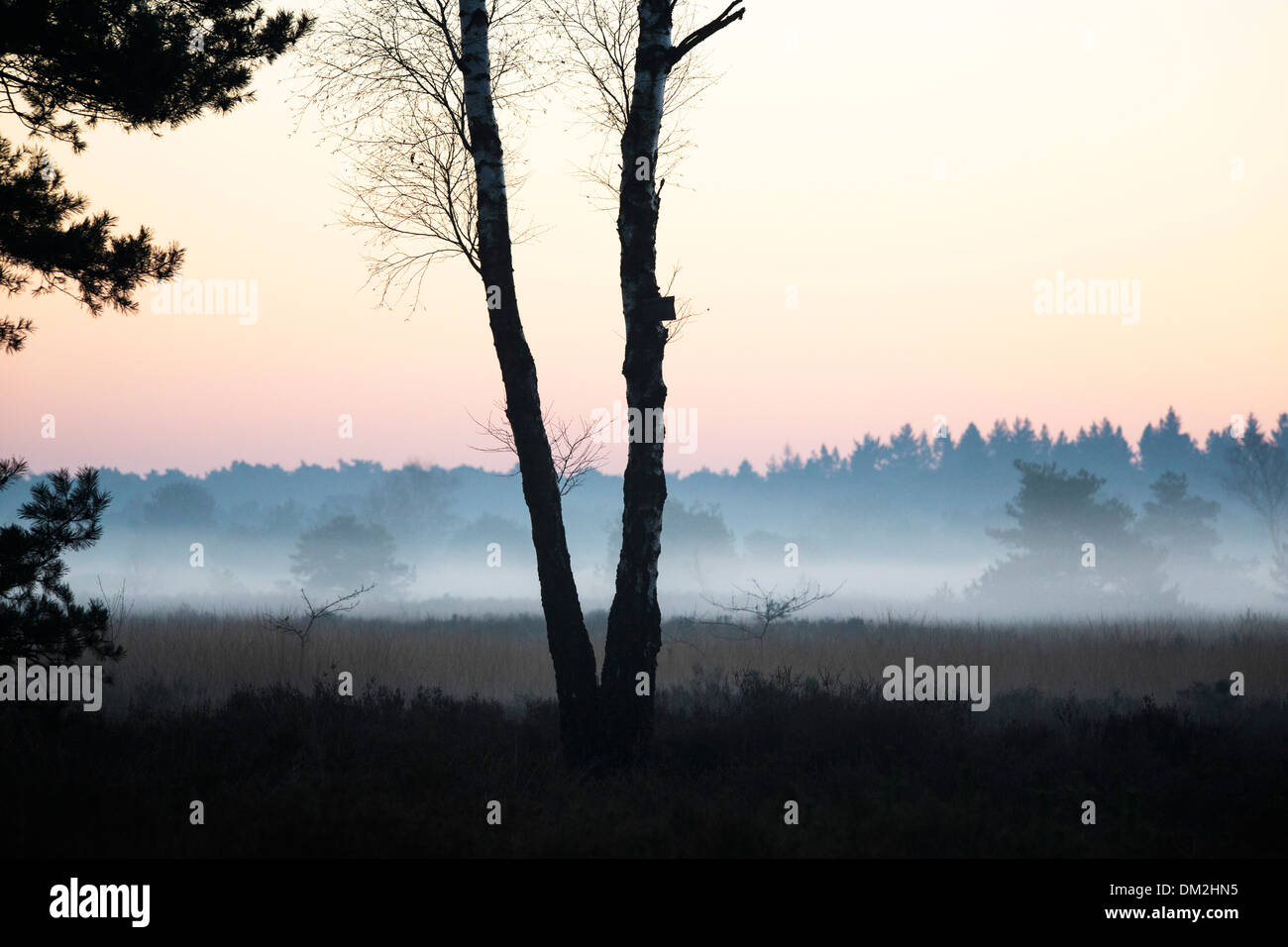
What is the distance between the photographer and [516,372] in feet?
30.3

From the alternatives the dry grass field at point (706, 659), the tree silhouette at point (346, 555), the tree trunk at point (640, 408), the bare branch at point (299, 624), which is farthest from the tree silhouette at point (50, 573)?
the tree silhouette at point (346, 555)

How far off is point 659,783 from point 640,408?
3.56 metres

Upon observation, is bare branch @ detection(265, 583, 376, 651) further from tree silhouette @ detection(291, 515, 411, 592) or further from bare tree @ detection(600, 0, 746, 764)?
tree silhouette @ detection(291, 515, 411, 592)

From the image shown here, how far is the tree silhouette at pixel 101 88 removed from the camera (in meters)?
9.15

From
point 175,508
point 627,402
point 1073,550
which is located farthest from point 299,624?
point 175,508

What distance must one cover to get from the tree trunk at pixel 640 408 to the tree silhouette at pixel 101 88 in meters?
4.14

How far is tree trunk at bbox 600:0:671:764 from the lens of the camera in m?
8.87

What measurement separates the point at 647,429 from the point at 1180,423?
12539cm

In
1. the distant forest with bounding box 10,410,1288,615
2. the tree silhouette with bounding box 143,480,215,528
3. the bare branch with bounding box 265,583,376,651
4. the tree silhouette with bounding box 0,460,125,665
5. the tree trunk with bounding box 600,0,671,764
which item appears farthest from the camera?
the tree silhouette with bounding box 143,480,215,528

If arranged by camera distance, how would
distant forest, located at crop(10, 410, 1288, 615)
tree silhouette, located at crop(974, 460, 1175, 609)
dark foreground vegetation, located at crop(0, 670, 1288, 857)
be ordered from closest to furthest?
dark foreground vegetation, located at crop(0, 670, 1288, 857) → tree silhouette, located at crop(974, 460, 1175, 609) → distant forest, located at crop(10, 410, 1288, 615)

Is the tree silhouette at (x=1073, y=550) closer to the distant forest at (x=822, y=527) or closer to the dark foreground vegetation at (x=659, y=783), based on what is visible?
the distant forest at (x=822, y=527)

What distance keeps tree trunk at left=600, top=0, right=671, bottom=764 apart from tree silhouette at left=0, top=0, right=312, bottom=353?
13.6 ft
